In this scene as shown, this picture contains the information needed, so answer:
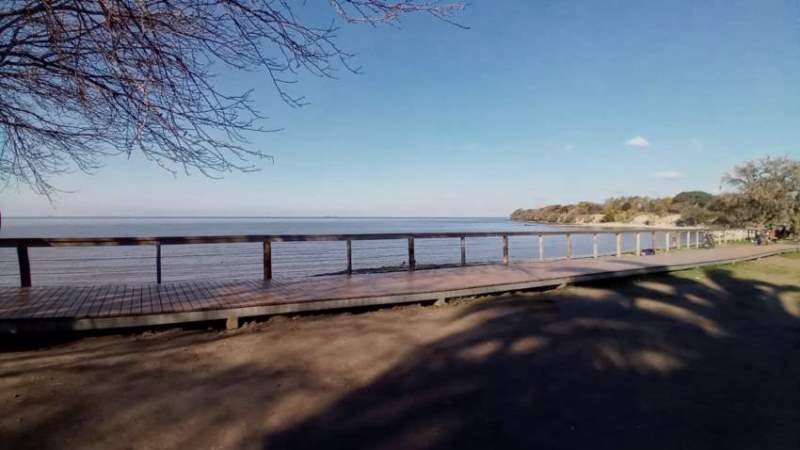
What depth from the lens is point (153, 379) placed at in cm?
340

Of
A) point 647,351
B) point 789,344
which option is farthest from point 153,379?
point 789,344

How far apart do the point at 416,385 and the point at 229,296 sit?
2.98 meters

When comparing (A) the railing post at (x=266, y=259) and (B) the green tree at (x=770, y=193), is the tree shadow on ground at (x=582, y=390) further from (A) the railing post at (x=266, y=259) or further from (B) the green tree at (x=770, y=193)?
(B) the green tree at (x=770, y=193)

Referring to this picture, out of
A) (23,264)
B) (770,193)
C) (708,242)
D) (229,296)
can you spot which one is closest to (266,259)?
(229,296)

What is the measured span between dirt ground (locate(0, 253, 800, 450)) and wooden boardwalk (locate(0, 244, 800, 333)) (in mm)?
216

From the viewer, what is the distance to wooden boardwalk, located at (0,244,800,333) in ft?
13.9

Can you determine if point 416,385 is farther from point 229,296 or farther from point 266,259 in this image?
point 266,259

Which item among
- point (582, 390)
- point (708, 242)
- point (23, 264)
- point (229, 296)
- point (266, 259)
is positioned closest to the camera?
point (582, 390)

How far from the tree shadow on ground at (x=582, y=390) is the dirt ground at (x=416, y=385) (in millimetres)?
15

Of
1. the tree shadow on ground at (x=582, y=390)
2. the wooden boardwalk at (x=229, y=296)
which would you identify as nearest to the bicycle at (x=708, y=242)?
the wooden boardwalk at (x=229, y=296)

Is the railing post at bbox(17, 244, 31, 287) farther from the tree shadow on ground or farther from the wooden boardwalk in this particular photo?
the tree shadow on ground

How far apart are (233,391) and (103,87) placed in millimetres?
2400

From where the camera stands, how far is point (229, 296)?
210 inches

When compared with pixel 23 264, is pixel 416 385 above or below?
below
